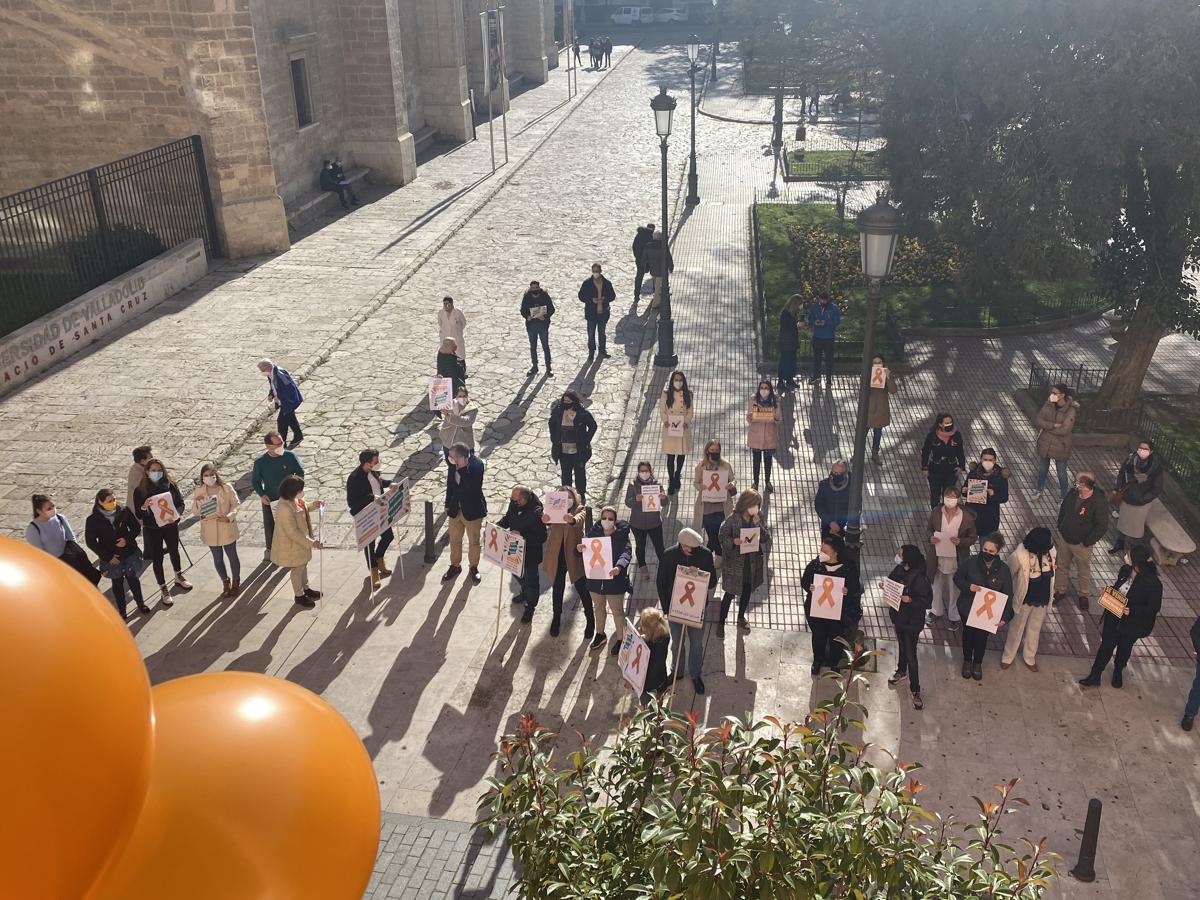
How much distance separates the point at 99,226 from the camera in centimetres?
1916

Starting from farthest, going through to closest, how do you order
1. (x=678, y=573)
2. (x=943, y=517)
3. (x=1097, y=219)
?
(x=1097, y=219), (x=943, y=517), (x=678, y=573)

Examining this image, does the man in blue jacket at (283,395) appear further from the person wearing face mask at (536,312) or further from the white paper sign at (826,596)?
the white paper sign at (826,596)

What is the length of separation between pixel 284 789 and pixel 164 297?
19.2 metres

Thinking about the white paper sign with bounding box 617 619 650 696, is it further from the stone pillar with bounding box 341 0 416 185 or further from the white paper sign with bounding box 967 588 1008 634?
the stone pillar with bounding box 341 0 416 185

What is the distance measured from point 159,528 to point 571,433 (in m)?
4.58

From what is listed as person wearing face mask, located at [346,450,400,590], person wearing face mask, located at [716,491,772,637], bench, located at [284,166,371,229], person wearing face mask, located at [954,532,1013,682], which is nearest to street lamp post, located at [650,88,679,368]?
person wearing face mask, located at [346,450,400,590]

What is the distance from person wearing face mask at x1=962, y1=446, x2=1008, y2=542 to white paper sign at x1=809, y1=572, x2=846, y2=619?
2.45 meters

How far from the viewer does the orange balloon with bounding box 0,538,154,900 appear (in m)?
2.51

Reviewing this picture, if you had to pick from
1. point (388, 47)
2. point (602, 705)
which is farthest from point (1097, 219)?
point (388, 47)

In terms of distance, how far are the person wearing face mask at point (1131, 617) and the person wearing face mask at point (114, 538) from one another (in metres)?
9.12

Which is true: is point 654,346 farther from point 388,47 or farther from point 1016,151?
point 388,47

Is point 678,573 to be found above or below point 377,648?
above

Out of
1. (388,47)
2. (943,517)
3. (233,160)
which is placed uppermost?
(388,47)

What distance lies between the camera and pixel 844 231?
24250mm
